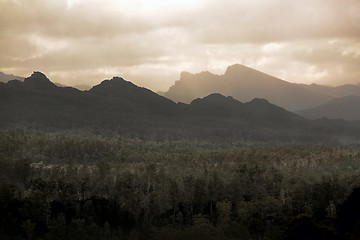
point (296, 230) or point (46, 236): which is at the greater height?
point (296, 230)

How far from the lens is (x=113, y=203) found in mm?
119875

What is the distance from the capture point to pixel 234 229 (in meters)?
90.9

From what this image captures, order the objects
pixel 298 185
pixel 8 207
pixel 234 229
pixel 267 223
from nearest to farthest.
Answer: pixel 234 229, pixel 267 223, pixel 8 207, pixel 298 185

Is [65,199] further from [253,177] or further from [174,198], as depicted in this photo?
[253,177]

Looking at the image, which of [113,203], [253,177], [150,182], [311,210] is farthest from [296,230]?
[150,182]

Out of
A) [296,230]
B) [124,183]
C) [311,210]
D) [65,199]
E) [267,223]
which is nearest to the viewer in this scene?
[296,230]

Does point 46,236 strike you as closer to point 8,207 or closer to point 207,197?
point 8,207

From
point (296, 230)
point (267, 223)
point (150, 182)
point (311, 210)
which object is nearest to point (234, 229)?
point (267, 223)

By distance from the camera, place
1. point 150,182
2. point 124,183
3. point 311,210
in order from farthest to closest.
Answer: point 150,182
point 124,183
point 311,210

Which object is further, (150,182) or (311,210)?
(150,182)

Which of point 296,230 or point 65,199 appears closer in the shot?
point 296,230

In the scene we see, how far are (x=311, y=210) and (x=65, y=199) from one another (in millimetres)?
62926

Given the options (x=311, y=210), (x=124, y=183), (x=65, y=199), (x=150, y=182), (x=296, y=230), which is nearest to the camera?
(x=296, y=230)

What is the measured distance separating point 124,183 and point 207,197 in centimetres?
2427
